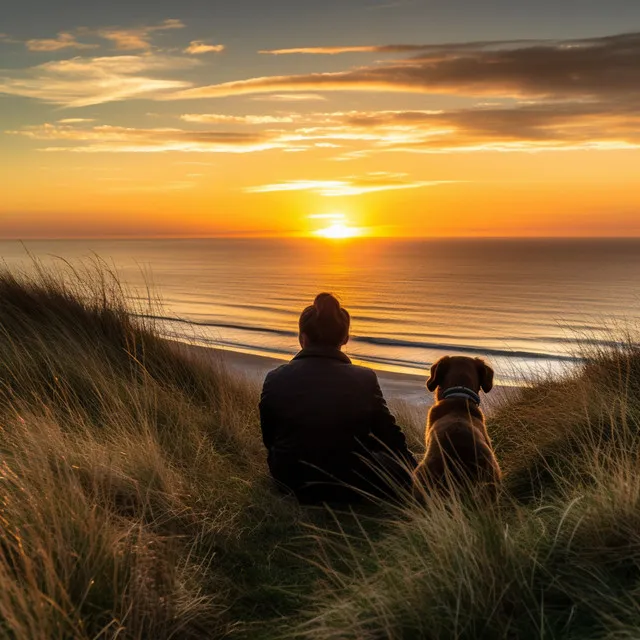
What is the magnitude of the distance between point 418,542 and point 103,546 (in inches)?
67.3

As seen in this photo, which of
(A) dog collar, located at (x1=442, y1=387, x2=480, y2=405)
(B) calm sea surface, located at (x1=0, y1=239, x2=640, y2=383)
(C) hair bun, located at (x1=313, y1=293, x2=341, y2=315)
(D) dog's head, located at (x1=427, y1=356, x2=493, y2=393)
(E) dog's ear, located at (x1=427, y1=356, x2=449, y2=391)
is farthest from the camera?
(B) calm sea surface, located at (x1=0, y1=239, x2=640, y2=383)

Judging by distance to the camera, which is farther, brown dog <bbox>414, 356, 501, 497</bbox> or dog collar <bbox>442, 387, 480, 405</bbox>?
dog collar <bbox>442, 387, 480, 405</bbox>

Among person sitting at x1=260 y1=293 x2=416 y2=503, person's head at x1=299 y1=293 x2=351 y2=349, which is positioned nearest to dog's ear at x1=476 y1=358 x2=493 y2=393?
person sitting at x1=260 y1=293 x2=416 y2=503

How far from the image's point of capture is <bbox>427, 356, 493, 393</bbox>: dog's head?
19.9 feet

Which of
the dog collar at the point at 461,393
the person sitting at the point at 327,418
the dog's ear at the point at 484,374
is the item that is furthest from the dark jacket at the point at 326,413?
the dog's ear at the point at 484,374

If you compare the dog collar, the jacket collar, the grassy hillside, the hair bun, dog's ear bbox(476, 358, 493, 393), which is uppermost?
the hair bun

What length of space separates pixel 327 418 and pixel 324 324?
0.76m

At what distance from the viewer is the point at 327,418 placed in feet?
17.7

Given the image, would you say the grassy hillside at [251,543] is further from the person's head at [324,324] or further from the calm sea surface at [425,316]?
the calm sea surface at [425,316]

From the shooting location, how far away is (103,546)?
317 centimetres

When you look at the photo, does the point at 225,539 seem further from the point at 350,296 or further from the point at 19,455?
the point at 350,296

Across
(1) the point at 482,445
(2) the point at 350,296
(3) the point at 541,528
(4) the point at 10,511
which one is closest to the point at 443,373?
(1) the point at 482,445

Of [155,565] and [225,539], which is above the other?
[155,565]

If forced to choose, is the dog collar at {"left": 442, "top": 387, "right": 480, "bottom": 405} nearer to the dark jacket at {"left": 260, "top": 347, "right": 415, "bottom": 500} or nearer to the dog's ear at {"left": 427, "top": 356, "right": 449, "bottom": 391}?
the dog's ear at {"left": 427, "top": 356, "right": 449, "bottom": 391}
